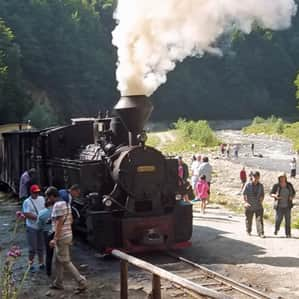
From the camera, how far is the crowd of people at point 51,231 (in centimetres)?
903

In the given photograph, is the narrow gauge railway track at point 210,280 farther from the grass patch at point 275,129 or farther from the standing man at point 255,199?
the grass patch at point 275,129

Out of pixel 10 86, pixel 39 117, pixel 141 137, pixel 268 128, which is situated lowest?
pixel 141 137

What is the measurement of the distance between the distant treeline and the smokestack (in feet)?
131

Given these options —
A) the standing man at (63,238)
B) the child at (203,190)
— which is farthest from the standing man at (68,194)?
the child at (203,190)

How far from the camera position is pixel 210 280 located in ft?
32.2

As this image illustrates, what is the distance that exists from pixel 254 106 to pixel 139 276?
329 ft

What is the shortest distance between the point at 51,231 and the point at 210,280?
8.80ft

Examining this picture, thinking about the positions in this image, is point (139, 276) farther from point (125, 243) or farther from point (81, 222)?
point (81, 222)

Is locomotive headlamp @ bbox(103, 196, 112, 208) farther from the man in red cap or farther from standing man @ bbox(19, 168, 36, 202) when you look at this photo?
standing man @ bbox(19, 168, 36, 202)

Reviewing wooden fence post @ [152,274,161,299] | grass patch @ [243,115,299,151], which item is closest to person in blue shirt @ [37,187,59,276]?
wooden fence post @ [152,274,161,299]

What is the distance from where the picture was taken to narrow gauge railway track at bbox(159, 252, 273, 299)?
891 cm

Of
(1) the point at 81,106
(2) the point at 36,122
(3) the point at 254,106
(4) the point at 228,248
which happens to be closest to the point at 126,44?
(4) the point at 228,248

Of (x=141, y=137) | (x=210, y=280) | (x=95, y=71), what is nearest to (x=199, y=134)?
(x=95, y=71)

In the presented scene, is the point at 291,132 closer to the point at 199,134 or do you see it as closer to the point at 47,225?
the point at 199,134
